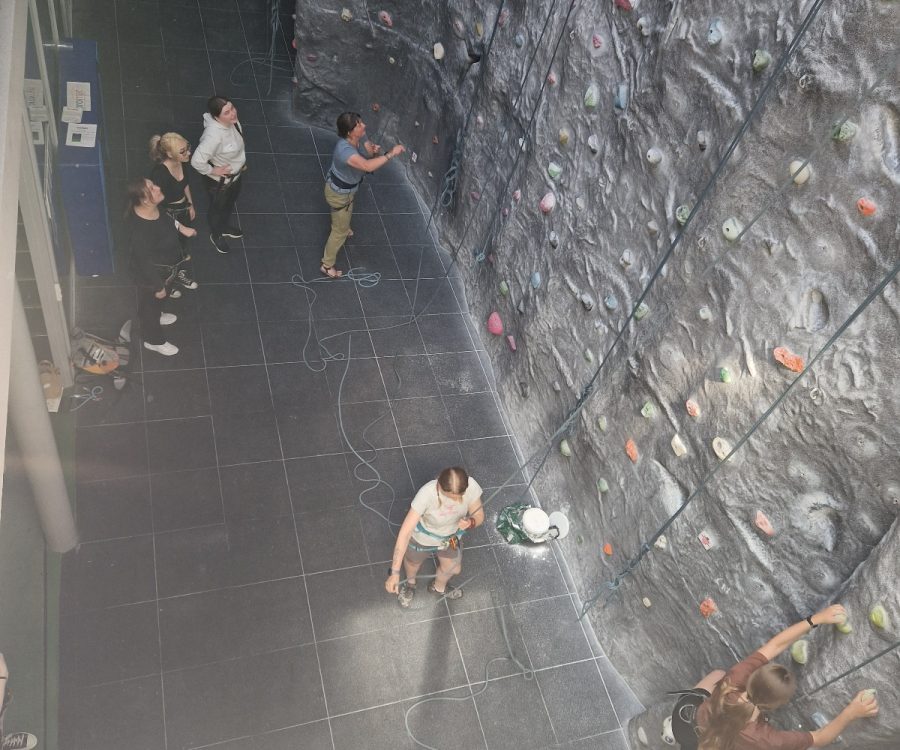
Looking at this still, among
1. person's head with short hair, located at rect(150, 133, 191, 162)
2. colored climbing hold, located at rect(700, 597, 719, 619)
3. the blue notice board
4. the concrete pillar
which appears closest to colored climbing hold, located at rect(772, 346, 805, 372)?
colored climbing hold, located at rect(700, 597, 719, 619)

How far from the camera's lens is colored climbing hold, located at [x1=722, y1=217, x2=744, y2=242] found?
315 cm

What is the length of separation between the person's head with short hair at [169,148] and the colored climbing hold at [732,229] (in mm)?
3004

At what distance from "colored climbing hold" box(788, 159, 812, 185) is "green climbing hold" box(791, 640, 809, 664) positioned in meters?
1.63

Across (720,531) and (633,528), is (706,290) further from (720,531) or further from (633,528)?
(633,528)

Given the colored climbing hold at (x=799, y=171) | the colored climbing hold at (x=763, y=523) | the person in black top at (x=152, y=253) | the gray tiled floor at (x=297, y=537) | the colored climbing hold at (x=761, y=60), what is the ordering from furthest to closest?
the person in black top at (x=152, y=253), the gray tiled floor at (x=297, y=537), the colored climbing hold at (x=763, y=523), the colored climbing hold at (x=761, y=60), the colored climbing hold at (x=799, y=171)

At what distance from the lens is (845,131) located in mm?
2660

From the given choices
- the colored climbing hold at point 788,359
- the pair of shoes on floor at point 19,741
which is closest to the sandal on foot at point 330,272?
the pair of shoes on floor at point 19,741

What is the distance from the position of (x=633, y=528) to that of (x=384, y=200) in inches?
135

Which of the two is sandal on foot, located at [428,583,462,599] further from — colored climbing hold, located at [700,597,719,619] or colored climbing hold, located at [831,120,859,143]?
colored climbing hold, located at [831,120,859,143]

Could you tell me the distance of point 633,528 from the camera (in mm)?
3975

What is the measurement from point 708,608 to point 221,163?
3796mm

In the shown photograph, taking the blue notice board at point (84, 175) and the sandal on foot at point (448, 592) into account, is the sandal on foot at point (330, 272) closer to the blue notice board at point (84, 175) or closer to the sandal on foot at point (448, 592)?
the blue notice board at point (84, 175)

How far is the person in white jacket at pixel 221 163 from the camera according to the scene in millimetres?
5039

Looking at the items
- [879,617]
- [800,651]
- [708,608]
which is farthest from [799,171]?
[708,608]
